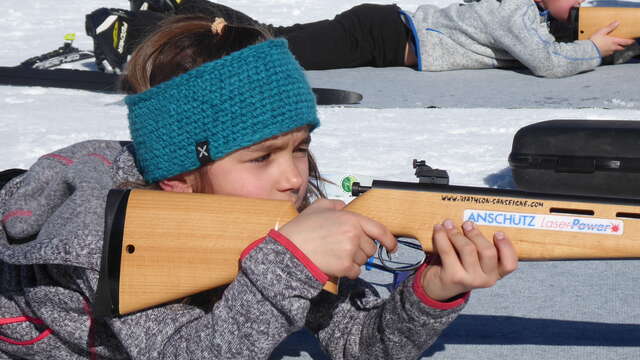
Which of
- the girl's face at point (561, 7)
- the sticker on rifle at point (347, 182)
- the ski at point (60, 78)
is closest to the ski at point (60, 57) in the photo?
the ski at point (60, 78)

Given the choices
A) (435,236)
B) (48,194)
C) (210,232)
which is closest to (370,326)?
(435,236)

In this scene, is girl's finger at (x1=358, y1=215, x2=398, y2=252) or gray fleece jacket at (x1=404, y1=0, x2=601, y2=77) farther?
gray fleece jacket at (x1=404, y1=0, x2=601, y2=77)

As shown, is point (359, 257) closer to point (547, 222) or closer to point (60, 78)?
point (547, 222)

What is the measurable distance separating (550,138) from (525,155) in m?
0.10

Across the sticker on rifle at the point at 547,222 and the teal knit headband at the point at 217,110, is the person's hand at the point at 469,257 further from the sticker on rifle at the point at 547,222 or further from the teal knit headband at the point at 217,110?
the teal knit headband at the point at 217,110

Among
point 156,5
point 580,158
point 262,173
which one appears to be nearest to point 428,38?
point 156,5

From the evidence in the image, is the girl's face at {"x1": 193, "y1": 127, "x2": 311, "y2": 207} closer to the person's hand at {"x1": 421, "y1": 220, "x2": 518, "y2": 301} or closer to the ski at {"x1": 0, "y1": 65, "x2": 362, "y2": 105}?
the person's hand at {"x1": 421, "y1": 220, "x2": 518, "y2": 301}

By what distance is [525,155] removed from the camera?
2674 millimetres

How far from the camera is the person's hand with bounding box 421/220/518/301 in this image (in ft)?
4.96

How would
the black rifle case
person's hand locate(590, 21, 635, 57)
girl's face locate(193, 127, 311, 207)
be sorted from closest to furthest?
girl's face locate(193, 127, 311, 207)
the black rifle case
person's hand locate(590, 21, 635, 57)

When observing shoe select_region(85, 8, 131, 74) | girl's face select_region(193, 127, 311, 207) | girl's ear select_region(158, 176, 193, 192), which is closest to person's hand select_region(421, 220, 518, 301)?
girl's face select_region(193, 127, 311, 207)

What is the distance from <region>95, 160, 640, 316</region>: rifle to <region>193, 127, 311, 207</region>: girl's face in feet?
0.59

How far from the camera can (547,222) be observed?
5.05 ft

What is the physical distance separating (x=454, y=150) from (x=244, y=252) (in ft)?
6.01
